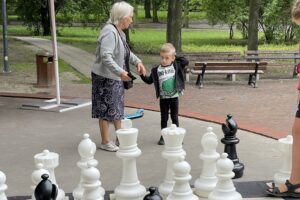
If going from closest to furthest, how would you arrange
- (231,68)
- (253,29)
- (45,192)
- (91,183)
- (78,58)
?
(45,192), (91,183), (231,68), (253,29), (78,58)

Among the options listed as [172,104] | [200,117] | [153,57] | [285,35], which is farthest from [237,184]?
[285,35]

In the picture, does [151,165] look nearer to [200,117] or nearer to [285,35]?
[200,117]

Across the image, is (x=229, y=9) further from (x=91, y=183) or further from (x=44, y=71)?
(x=91, y=183)

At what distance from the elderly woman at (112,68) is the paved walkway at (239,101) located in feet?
6.91

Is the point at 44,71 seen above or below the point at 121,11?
below

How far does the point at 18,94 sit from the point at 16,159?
4385 mm

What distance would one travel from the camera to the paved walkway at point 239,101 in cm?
779

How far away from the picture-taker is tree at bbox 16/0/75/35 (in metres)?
27.5

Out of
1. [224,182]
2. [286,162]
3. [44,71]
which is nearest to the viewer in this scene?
[224,182]

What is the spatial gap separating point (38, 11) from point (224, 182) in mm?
26767

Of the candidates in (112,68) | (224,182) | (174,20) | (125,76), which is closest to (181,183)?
(224,182)

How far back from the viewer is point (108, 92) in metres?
5.90

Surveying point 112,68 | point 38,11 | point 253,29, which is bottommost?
point 112,68

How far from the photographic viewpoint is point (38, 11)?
94.8 feet
